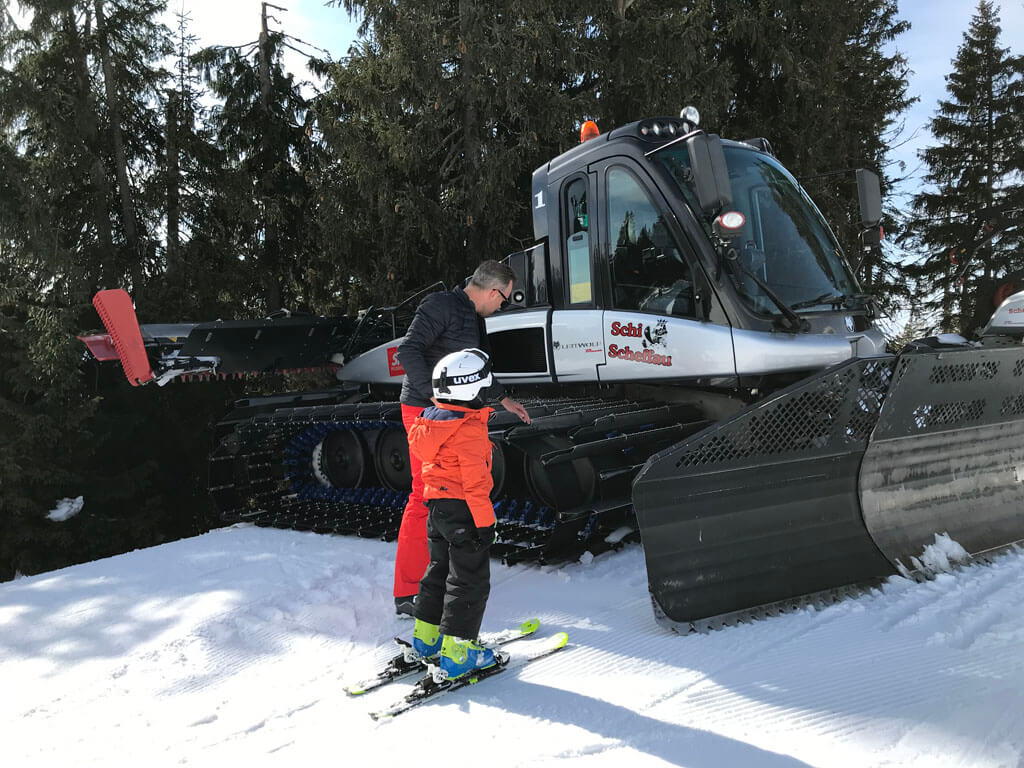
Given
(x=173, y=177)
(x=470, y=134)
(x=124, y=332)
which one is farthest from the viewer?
(x=173, y=177)

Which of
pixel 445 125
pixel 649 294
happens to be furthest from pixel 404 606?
pixel 445 125

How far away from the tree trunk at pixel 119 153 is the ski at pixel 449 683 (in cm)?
999

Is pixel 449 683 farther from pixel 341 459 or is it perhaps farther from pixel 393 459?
pixel 341 459

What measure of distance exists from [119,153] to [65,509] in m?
5.33

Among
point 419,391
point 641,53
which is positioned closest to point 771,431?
point 419,391

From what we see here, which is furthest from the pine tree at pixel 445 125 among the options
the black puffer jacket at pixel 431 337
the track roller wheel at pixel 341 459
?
the black puffer jacket at pixel 431 337

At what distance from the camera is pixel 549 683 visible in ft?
10.4

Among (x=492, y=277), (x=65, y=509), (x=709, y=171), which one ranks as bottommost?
(x=65, y=509)

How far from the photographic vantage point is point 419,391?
3.76 meters

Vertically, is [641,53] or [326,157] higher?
[641,53]

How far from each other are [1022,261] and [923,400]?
1615 centimetres

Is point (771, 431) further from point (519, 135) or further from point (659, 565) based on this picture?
point (519, 135)

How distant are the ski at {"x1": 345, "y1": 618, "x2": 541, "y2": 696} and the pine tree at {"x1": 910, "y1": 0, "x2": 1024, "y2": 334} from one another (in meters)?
17.0

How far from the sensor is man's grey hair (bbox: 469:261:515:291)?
3572 mm
